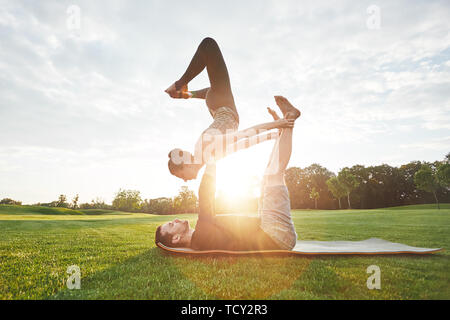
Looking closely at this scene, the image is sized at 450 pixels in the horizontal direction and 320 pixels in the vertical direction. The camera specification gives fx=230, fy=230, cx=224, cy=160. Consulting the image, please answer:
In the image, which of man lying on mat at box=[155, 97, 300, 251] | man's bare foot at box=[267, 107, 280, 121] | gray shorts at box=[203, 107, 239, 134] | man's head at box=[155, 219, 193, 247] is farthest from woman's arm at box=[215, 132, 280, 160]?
man's head at box=[155, 219, 193, 247]

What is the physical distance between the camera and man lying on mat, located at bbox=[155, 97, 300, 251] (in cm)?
293

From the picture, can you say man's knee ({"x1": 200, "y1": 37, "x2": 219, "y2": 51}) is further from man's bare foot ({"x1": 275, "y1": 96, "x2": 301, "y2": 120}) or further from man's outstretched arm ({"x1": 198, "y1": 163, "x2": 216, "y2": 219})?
man's outstretched arm ({"x1": 198, "y1": 163, "x2": 216, "y2": 219})

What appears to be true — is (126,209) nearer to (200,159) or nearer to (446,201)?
(200,159)

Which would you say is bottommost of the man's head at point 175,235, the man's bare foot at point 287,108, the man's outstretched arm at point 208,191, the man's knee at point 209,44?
the man's head at point 175,235

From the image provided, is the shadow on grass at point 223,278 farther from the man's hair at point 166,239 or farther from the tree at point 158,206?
the tree at point 158,206

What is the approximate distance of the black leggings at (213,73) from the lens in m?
3.18

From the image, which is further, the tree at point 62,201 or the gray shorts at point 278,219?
the tree at point 62,201

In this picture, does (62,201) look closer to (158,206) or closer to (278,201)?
(158,206)

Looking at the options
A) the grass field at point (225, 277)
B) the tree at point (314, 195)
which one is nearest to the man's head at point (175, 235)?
the grass field at point (225, 277)

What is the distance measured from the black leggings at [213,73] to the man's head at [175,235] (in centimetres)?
191

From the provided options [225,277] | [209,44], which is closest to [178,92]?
[209,44]

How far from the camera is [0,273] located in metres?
2.36
